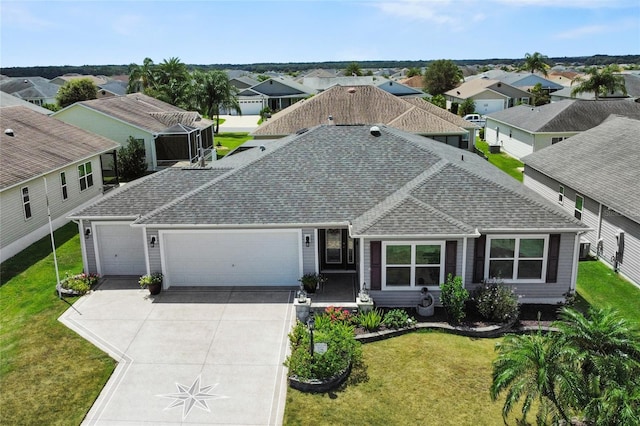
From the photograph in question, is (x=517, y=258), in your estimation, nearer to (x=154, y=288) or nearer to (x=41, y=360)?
(x=154, y=288)

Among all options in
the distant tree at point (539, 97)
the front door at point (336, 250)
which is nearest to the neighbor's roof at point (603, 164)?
the front door at point (336, 250)

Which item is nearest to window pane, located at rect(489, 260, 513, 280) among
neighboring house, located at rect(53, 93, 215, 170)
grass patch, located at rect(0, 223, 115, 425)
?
grass patch, located at rect(0, 223, 115, 425)

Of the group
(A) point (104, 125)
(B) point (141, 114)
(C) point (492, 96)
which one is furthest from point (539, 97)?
(A) point (104, 125)

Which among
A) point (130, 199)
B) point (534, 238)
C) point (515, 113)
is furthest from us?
point (515, 113)

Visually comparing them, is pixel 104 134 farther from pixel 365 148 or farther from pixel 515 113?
pixel 515 113

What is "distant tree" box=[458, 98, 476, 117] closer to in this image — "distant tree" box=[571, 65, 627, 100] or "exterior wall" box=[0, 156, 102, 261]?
"distant tree" box=[571, 65, 627, 100]

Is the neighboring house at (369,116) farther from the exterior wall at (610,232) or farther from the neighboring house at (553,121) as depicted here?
the exterior wall at (610,232)

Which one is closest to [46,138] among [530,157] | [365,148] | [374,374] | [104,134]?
[104,134]
